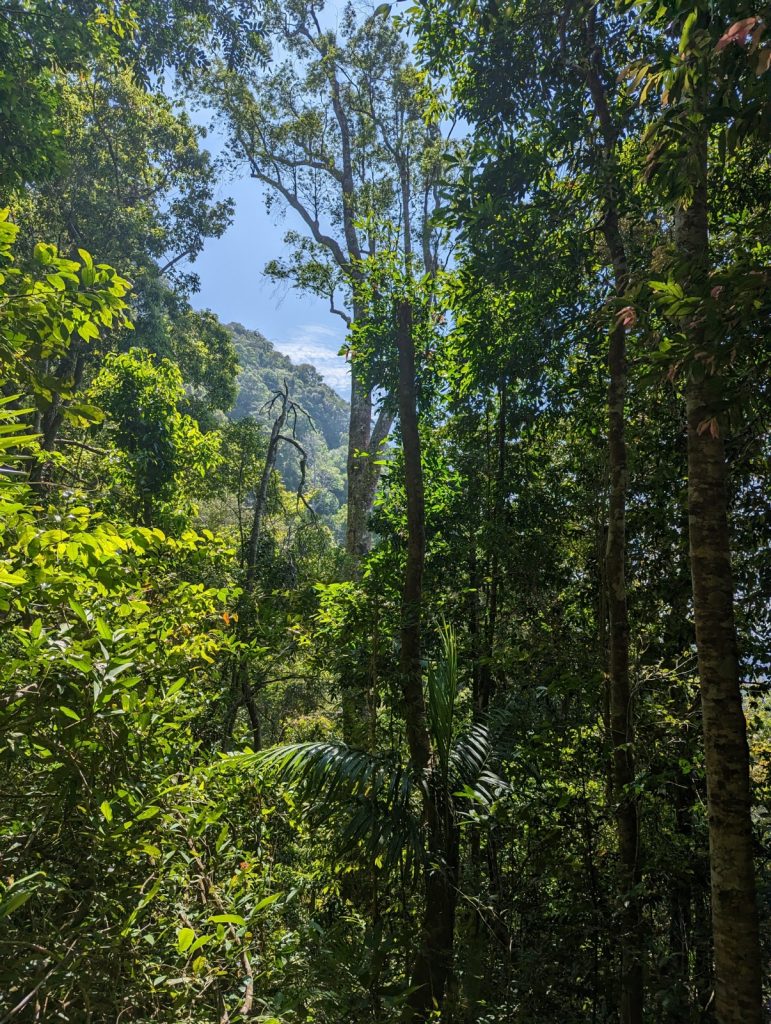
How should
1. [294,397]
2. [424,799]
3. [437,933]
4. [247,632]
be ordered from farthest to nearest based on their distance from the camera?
[294,397] → [247,632] → [437,933] → [424,799]

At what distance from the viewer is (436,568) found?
20.2 feet

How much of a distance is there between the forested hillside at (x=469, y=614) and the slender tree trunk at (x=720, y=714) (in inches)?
0.5

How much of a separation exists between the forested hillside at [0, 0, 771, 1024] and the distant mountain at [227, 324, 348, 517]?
141 ft

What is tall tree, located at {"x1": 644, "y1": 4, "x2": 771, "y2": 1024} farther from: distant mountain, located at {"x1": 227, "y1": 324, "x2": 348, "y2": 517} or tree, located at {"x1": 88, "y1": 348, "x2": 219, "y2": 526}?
distant mountain, located at {"x1": 227, "y1": 324, "x2": 348, "y2": 517}

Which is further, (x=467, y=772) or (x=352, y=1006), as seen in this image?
(x=467, y=772)

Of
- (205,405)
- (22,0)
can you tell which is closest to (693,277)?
(22,0)

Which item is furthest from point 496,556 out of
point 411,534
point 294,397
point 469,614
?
point 294,397

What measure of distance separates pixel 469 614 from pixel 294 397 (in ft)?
157

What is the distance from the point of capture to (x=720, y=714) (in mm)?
2586

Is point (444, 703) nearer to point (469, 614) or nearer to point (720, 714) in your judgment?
point (720, 714)

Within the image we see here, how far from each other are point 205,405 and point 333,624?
9.87 m

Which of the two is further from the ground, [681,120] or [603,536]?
[681,120]

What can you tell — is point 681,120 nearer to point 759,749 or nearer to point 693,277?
point 693,277

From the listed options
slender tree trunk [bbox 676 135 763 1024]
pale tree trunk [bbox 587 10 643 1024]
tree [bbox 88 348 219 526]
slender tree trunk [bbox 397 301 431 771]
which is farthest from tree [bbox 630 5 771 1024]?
tree [bbox 88 348 219 526]
